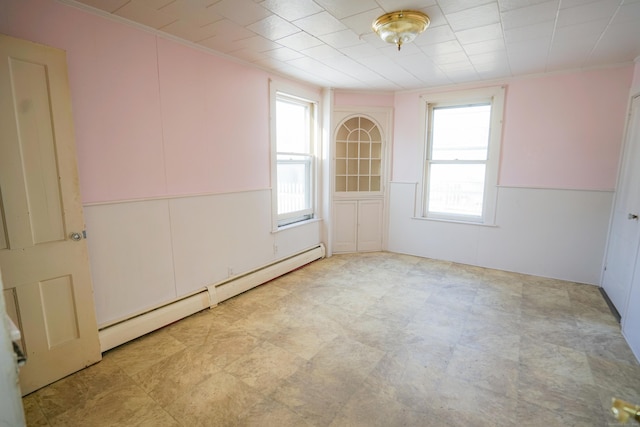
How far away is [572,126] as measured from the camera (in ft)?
12.2

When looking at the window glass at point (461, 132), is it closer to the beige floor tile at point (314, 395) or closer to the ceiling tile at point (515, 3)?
the ceiling tile at point (515, 3)

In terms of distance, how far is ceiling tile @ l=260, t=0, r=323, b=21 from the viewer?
216 centimetres

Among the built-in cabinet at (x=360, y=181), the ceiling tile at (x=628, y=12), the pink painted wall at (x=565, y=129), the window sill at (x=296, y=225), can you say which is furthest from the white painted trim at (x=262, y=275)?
the ceiling tile at (x=628, y=12)

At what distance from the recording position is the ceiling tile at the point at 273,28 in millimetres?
2424

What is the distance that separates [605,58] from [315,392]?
4.26m

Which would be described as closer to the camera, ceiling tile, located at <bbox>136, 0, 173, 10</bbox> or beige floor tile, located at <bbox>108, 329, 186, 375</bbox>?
ceiling tile, located at <bbox>136, 0, 173, 10</bbox>

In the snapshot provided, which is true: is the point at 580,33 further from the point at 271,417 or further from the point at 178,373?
the point at 178,373

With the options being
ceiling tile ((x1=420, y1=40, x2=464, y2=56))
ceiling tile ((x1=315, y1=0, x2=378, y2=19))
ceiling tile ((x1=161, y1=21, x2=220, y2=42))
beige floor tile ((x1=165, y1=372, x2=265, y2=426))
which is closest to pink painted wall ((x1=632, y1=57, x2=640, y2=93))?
ceiling tile ((x1=420, y1=40, x2=464, y2=56))

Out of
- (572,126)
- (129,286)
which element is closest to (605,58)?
(572,126)

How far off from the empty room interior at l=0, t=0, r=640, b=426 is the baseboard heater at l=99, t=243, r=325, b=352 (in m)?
0.02

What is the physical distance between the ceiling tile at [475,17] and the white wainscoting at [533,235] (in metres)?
2.43

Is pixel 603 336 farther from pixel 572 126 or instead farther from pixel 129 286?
pixel 129 286

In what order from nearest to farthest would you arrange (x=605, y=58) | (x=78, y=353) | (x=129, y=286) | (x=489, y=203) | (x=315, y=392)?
(x=315, y=392) → (x=78, y=353) → (x=129, y=286) → (x=605, y=58) → (x=489, y=203)

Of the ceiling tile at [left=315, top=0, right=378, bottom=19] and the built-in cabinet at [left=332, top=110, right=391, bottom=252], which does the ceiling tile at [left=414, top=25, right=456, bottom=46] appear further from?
the built-in cabinet at [left=332, top=110, right=391, bottom=252]
